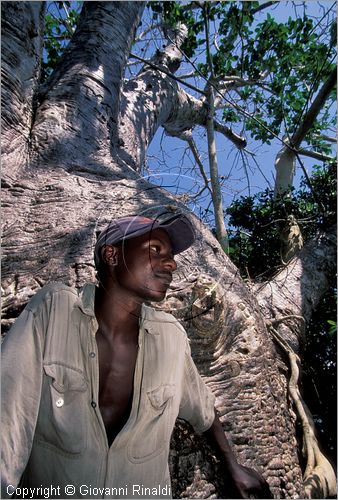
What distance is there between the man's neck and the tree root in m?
0.67

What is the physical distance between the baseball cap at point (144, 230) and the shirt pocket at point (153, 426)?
36cm

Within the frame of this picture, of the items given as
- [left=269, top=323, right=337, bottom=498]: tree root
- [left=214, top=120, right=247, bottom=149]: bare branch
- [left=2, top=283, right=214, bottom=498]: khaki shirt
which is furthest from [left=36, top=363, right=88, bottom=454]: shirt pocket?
[left=214, top=120, right=247, bottom=149]: bare branch

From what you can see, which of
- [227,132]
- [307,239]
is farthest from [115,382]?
[227,132]

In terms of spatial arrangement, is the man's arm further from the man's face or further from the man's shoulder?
the man's shoulder

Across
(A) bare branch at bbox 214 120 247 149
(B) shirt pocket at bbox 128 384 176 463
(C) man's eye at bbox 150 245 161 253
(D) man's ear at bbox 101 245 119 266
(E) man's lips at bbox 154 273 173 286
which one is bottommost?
(B) shirt pocket at bbox 128 384 176 463

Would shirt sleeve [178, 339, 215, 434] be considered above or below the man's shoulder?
below

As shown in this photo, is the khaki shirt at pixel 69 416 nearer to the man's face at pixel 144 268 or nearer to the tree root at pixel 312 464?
the man's face at pixel 144 268

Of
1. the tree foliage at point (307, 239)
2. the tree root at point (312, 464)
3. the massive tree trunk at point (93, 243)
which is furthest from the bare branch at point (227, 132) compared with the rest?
the tree root at point (312, 464)

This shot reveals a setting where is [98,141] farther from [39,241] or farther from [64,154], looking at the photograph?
[39,241]

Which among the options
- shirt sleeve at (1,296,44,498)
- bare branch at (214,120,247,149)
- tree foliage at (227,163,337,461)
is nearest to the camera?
shirt sleeve at (1,296,44,498)

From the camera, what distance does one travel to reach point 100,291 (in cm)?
108

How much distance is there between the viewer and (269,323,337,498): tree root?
125cm

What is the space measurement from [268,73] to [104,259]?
406 centimetres

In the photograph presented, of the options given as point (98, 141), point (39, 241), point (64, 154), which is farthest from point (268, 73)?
point (39, 241)
